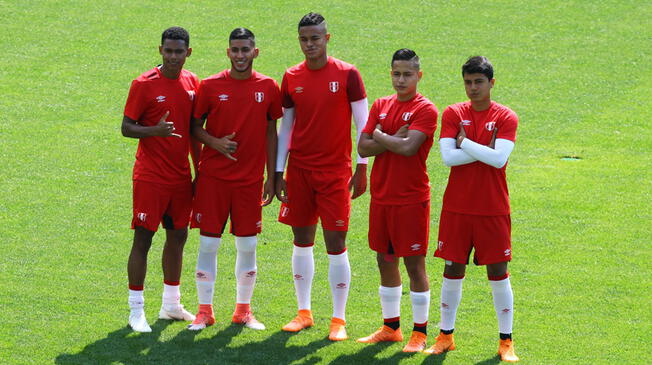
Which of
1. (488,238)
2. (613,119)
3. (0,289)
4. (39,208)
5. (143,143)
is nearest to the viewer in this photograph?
(488,238)

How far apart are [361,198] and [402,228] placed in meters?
4.24

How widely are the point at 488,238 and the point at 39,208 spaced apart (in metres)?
5.65

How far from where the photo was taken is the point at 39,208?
11492 millimetres

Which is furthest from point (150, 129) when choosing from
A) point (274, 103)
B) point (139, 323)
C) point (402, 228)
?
point (402, 228)

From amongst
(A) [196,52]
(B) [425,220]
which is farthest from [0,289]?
(A) [196,52]

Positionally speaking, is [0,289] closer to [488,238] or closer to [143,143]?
[143,143]

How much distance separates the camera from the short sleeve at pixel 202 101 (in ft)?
27.3

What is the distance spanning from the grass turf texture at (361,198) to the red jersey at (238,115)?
128 cm

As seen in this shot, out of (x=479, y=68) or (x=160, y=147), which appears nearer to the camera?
(x=479, y=68)

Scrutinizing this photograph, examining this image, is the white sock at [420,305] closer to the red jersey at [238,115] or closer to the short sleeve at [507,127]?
the short sleeve at [507,127]

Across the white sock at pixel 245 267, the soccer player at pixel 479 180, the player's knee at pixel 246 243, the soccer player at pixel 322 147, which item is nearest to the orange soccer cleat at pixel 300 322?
the soccer player at pixel 322 147

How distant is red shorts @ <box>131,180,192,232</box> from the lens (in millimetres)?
8359

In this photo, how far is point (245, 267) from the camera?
8.70 meters

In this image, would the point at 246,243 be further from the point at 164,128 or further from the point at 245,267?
the point at 164,128
